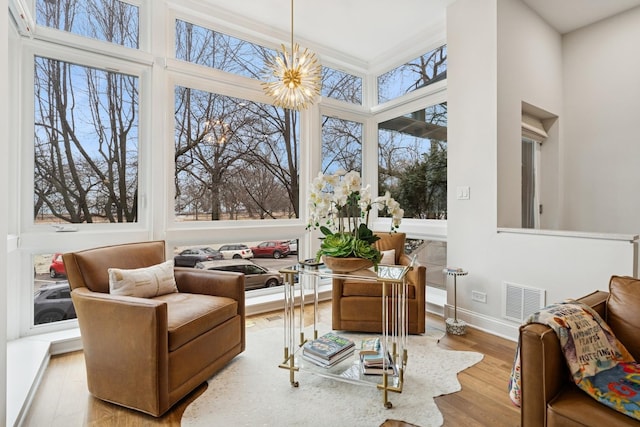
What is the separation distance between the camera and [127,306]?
171cm

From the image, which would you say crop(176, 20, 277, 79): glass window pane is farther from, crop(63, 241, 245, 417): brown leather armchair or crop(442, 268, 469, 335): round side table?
crop(442, 268, 469, 335): round side table

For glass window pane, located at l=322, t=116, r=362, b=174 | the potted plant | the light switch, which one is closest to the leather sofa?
the potted plant

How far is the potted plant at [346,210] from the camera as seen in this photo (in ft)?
6.41

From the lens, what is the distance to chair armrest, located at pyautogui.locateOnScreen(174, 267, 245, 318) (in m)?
2.35

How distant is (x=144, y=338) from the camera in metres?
1.68

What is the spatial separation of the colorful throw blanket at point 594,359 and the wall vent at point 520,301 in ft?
4.26

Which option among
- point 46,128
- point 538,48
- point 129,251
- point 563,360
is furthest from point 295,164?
point 563,360

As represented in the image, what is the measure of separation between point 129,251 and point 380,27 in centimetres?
346

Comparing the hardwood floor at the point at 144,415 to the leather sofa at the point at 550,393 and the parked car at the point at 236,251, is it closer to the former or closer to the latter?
the leather sofa at the point at 550,393

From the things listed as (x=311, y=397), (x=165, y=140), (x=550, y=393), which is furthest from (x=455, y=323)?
(x=165, y=140)

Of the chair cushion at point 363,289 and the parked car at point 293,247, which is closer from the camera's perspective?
the chair cushion at point 363,289

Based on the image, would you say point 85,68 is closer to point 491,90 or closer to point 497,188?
point 491,90

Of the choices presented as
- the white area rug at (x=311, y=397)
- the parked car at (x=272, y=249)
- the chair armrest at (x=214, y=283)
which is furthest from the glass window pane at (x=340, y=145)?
the white area rug at (x=311, y=397)

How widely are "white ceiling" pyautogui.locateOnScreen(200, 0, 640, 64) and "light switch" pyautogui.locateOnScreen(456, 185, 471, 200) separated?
6.16 feet
